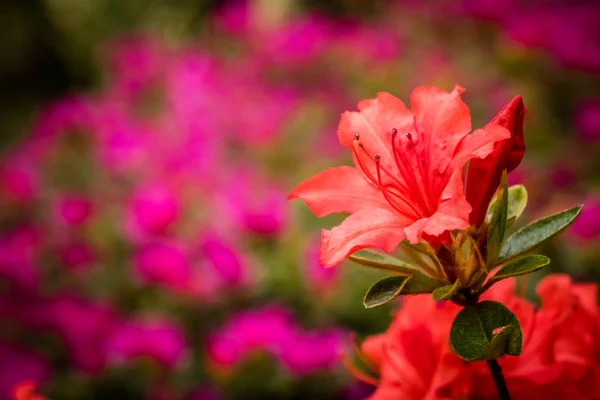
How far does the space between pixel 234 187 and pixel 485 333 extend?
4.03ft

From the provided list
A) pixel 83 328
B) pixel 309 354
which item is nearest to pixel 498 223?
pixel 309 354

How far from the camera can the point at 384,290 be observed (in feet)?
1.39

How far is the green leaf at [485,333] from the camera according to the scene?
39 centimetres

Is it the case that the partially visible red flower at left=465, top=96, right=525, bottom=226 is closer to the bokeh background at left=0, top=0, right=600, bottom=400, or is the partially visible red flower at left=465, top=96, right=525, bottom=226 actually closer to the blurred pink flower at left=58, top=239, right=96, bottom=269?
the bokeh background at left=0, top=0, right=600, bottom=400

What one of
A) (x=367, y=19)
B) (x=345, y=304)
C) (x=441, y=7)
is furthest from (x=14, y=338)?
Answer: (x=367, y=19)

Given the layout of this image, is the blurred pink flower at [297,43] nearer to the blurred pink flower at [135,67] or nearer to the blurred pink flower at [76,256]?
the blurred pink flower at [135,67]

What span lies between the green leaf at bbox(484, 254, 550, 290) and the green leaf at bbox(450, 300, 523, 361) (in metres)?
0.02

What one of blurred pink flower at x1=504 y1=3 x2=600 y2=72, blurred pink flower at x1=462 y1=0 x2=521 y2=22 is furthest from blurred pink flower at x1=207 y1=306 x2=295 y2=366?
blurred pink flower at x1=462 y1=0 x2=521 y2=22

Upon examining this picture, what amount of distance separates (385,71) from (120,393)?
4.05 ft

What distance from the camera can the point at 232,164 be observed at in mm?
1860

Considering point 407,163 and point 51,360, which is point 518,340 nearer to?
point 407,163

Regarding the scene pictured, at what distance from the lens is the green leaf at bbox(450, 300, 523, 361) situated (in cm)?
39

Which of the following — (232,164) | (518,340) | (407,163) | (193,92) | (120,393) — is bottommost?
(518,340)

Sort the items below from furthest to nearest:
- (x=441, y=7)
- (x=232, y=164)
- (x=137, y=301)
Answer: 1. (x=441, y=7)
2. (x=232, y=164)
3. (x=137, y=301)
